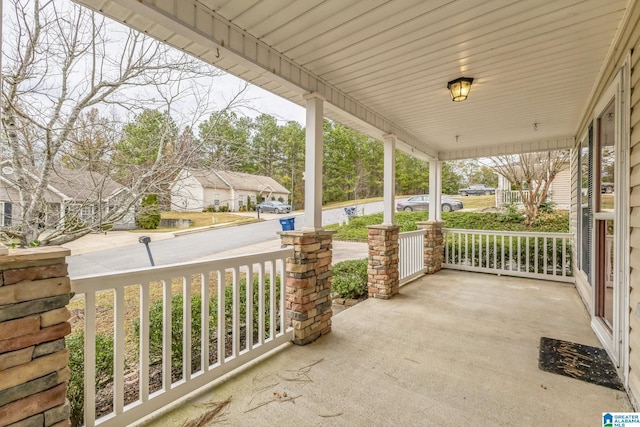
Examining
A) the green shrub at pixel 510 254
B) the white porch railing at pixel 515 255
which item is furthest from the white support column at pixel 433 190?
the green shrub at pixel 510 254

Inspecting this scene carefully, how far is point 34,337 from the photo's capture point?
1.29 meters

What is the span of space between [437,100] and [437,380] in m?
3.05

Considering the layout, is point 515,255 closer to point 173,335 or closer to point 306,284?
point 306,284

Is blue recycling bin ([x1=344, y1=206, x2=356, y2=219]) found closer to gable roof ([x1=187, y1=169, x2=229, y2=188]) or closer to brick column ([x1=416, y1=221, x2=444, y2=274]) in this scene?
brick column ([x1=416, y1=221, x2=444, y2=274])

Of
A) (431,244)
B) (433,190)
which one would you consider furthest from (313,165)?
(433,190)

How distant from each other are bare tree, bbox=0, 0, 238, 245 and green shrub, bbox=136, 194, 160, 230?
4.6 inches

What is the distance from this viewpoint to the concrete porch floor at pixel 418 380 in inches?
73.8

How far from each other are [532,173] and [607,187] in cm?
663

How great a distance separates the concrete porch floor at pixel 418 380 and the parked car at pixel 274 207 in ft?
7.28

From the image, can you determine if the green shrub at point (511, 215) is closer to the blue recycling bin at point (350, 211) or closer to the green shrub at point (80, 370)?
the blue recycling bin at point (350, 211)

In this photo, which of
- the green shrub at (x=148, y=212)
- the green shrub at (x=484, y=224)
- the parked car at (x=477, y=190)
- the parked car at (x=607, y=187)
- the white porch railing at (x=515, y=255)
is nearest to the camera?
the parked car at (x=607, y=187)

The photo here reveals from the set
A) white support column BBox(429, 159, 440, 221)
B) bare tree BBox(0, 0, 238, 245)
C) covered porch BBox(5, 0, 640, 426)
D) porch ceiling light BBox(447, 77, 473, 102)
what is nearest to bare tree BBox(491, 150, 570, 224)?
white support column BBox(429, 159, 440, 221)

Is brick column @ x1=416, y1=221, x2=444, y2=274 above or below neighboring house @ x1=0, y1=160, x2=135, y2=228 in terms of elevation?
below

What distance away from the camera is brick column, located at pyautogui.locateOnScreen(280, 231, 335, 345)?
9.24ft
